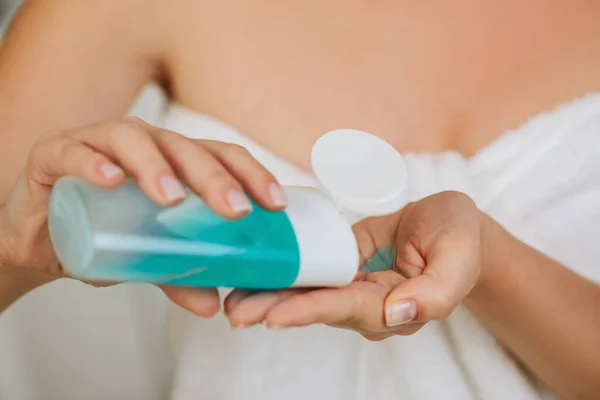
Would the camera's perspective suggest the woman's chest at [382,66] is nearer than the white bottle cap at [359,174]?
No

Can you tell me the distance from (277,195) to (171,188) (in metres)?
0.07

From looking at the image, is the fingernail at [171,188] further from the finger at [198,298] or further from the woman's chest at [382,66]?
the woman's chest at [382,66]

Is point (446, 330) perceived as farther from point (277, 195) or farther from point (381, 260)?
point (277, 195)

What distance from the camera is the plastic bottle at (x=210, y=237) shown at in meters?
0.32

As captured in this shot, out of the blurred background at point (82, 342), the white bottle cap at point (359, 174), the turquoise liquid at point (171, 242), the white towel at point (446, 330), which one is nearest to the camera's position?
the turquoise liquid at point (171, 242)

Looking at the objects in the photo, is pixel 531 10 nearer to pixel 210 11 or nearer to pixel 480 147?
pixel 480 147

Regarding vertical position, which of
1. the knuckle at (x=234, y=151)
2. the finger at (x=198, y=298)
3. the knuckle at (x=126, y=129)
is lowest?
the finger at (x=198, y=298)

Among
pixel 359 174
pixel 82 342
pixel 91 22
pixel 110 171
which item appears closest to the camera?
pixel 110 171

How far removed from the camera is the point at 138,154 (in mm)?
354

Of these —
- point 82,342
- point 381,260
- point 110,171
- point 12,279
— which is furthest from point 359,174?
point 82,342

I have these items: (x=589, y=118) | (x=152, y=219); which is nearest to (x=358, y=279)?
(x=152, y=219)

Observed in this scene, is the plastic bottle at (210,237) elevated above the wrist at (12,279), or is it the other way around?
the plastic bottle at (210,237)

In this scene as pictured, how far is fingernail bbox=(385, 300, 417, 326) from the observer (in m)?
0.40

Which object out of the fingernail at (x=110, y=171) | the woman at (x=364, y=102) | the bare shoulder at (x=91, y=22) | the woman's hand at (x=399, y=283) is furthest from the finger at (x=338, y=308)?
the bare shoulder at (x=91, y=22)
